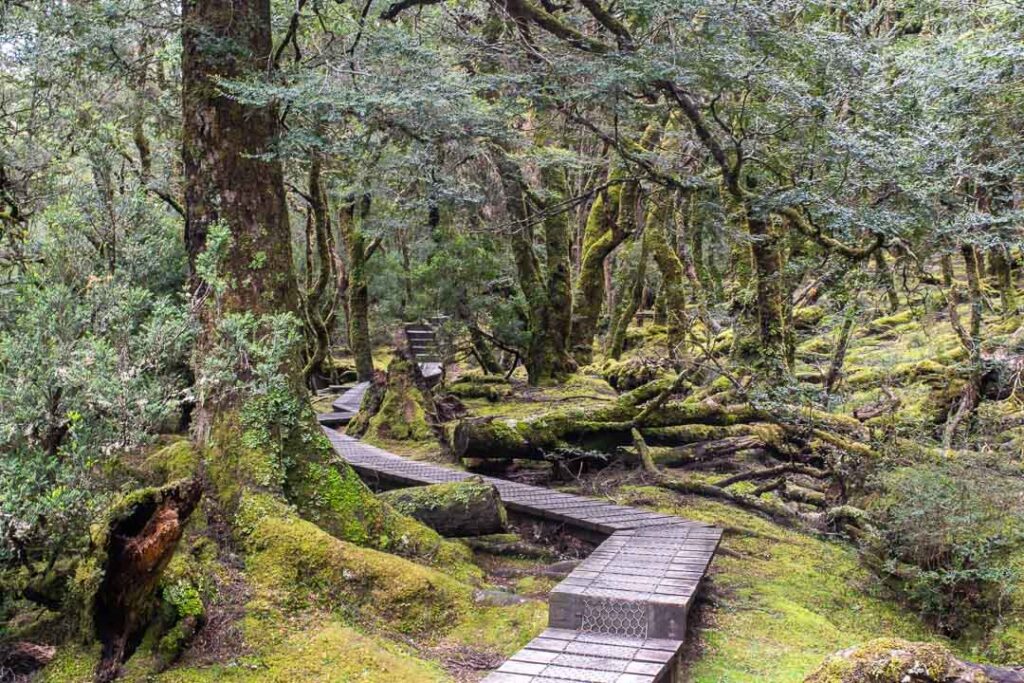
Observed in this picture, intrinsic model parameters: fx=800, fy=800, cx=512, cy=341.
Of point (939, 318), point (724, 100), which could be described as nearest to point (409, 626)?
point (724, 100)

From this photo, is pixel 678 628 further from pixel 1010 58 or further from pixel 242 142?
pixel 1010 58

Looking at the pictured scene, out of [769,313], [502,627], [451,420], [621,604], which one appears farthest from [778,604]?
[451,420]

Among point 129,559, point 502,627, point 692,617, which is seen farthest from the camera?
point 692,617

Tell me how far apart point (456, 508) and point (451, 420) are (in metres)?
5.91

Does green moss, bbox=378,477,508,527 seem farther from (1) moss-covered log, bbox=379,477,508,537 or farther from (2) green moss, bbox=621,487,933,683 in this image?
(2) green moss, bbox=621,487,933,683

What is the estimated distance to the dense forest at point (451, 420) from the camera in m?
4.07

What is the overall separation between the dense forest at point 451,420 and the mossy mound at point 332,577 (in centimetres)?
2

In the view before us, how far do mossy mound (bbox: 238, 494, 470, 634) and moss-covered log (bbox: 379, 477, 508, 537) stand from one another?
1.43 meters

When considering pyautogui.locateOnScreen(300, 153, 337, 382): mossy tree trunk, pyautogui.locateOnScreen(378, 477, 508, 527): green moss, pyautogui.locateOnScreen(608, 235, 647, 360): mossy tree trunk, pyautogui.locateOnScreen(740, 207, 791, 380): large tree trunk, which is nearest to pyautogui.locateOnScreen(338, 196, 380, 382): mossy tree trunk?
pyautogui.locateOnScreen(300, 153, 337, 382): mossy tree trunk

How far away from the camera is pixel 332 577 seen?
A: 17.1 ft

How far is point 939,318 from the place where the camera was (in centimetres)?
1661

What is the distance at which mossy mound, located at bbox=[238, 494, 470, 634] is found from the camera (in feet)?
16.7

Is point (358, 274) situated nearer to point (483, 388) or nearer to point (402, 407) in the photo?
point (483, 388)

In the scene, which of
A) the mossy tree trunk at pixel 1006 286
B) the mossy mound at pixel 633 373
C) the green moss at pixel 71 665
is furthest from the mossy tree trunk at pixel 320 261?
the mossy tree trunk at pixel 1006 286
